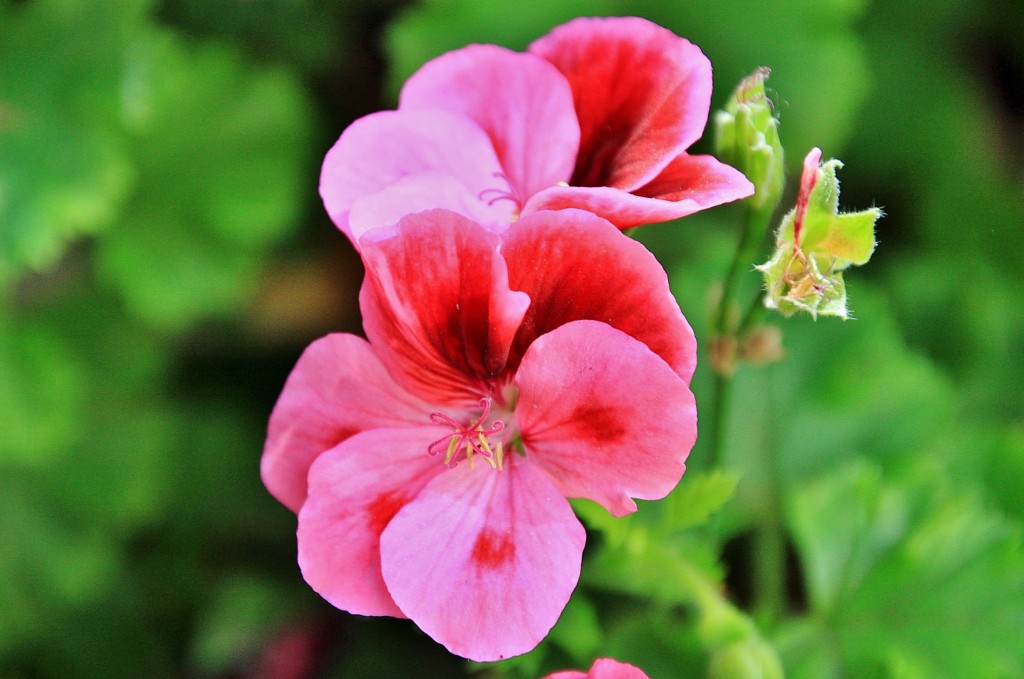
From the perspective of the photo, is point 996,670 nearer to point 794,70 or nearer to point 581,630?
point 581,630

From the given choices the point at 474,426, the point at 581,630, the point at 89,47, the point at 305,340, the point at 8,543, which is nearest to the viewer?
the point at 474,426

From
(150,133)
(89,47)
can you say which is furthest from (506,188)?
(150,133)

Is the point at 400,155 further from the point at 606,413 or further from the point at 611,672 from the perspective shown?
the point at 611,672

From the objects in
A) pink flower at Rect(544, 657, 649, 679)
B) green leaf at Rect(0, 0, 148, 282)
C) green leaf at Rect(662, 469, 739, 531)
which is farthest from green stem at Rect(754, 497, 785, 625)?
green leaf at Rect(0, 0, 148, 282)

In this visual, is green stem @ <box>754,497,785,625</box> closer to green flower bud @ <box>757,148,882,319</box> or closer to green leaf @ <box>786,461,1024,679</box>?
green leaf @ <box>786,461,1024,679</box>

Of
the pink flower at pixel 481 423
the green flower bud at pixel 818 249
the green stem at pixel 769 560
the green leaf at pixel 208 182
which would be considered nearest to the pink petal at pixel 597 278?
the pink flower at pixel 481 423

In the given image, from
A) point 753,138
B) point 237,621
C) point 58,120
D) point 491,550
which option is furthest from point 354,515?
point 58,120
